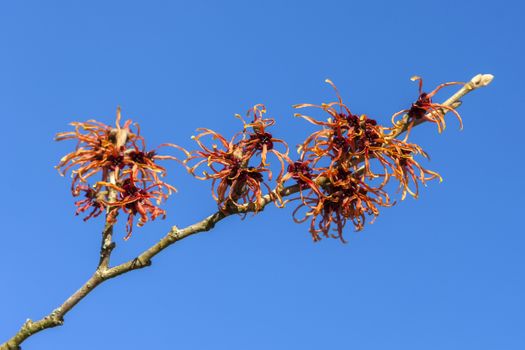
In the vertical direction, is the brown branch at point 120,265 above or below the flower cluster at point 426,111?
below

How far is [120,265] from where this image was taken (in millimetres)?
3248

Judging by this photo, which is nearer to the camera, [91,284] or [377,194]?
[91,284]

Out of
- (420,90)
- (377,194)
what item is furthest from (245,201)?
(420,90)

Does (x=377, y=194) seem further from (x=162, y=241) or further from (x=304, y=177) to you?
(x=162, y=241)

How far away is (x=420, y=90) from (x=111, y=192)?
2.06 meters

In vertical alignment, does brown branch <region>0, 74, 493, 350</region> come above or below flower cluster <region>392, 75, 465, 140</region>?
below

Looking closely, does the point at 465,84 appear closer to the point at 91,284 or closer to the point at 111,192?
the point at 111,192

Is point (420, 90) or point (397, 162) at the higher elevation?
point (420, 90)

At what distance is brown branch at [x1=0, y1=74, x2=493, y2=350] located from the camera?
126 inches

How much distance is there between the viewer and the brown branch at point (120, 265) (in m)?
3.20

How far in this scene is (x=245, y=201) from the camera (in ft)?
11.3

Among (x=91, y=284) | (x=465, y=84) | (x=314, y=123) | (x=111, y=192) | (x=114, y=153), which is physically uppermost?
(x=465, y=84)

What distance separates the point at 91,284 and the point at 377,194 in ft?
5.87

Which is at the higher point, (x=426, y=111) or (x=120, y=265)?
(x=426, y=111)
